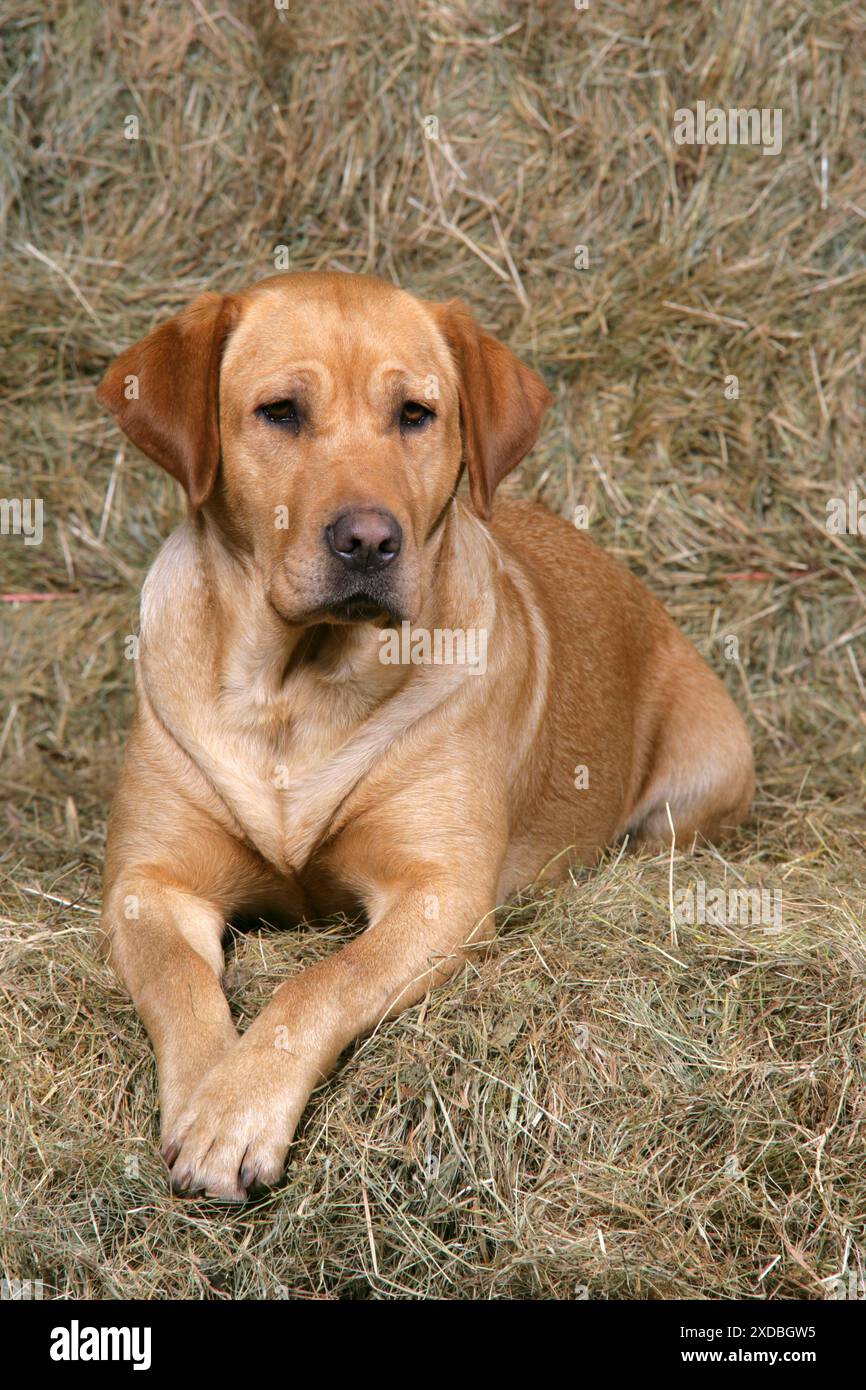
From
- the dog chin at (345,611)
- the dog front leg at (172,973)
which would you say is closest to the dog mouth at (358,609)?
the dog chin at (345,611)

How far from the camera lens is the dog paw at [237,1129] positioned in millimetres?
3416

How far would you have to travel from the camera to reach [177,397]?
418cm

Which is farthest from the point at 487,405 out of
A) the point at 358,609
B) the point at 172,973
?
the point at 172,973

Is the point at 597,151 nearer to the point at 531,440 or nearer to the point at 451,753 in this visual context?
the point at 531,440

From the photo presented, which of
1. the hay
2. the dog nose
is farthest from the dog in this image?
the hay

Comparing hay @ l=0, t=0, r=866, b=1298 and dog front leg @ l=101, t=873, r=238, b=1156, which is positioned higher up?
hay @ l=0, t=0, r=866, b=1298

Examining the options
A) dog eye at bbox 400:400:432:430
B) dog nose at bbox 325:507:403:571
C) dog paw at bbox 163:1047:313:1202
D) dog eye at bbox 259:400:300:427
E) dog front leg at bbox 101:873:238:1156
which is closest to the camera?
dog paw at bbox 163:1047:313:1202

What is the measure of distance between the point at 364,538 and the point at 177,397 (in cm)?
72

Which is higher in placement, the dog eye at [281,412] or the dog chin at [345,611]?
the dog eye at [281,412]

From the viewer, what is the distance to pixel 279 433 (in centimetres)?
413

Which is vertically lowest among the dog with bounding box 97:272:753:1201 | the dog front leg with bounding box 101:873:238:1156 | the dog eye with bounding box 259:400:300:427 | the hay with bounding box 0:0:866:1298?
the dog front leg with bounding box 101:873:238:1156

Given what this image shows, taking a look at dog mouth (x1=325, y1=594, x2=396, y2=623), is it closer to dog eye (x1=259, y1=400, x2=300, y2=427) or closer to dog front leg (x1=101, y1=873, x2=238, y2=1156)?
dog eye (x1=259, y1=400, x2=300, y2=427)

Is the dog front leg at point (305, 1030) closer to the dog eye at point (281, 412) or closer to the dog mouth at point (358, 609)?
the dog mouth at point (358, 609)

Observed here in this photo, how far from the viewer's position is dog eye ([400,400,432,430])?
14.0 ft
